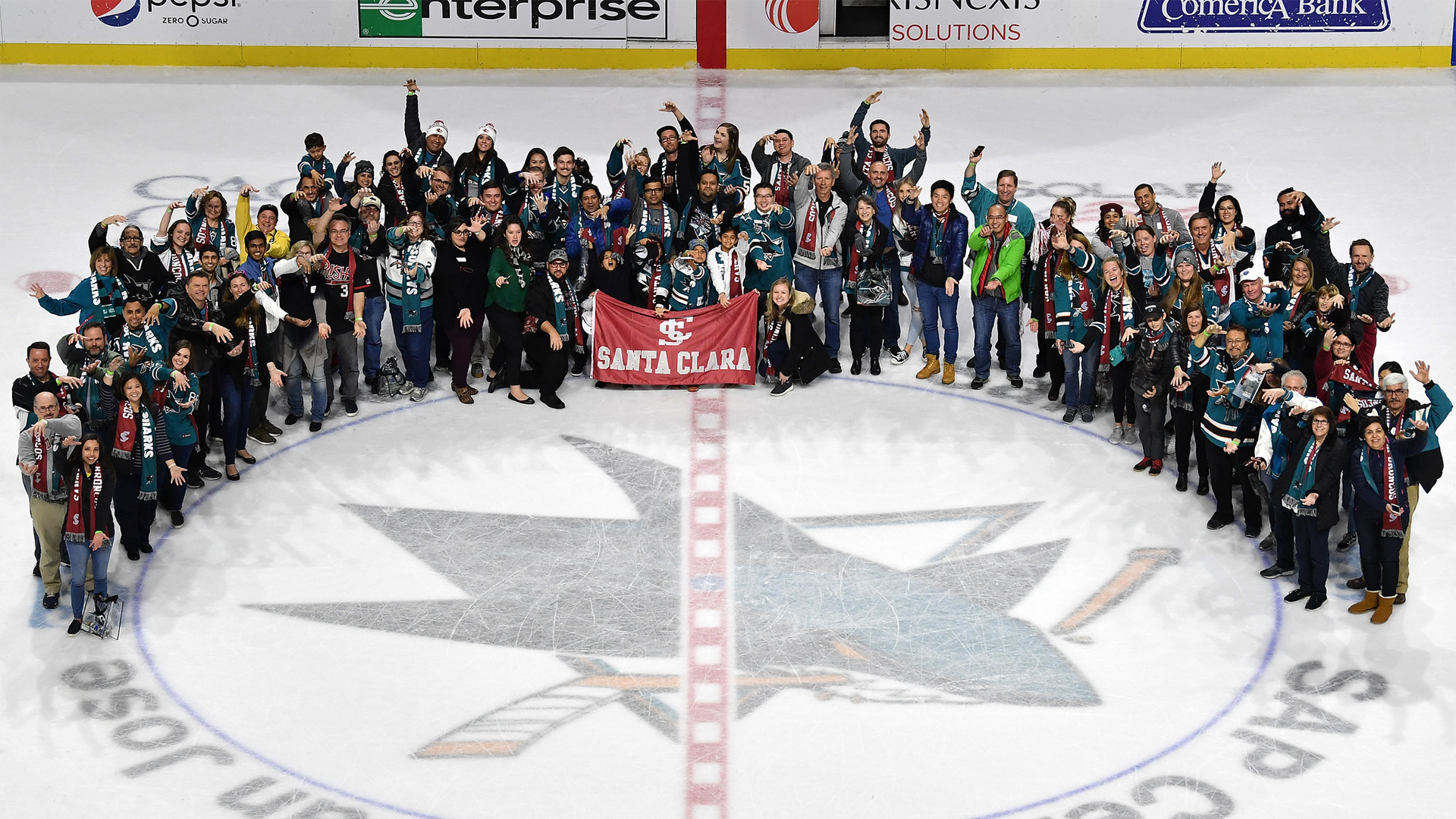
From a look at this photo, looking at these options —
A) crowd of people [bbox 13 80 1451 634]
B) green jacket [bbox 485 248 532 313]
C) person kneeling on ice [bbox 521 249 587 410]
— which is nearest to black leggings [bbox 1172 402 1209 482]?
crowd of people [bbox 13 80 1451 634]

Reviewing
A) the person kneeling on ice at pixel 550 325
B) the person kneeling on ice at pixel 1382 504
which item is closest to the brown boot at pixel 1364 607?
the person kneeling on ice at pixel 1382 504

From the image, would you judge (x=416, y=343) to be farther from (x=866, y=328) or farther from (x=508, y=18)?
(x=508, y=18)

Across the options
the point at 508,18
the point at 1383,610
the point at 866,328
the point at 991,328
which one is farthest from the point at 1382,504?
the point at 508,18

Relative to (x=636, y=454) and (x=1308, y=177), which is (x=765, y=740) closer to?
(x=636, y=454)

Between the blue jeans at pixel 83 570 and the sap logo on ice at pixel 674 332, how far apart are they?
5536 millimetres

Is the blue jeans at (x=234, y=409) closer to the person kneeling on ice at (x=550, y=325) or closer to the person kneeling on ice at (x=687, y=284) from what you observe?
the person kneeling on ice at (x=550, y=325)

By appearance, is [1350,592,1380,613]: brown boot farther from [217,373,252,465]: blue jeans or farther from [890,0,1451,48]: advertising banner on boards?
[890,0,1451,48]: advertising banner on boards

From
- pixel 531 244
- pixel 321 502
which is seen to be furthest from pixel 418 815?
pixel 531 244

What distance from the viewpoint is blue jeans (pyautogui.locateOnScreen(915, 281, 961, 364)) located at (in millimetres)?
15156

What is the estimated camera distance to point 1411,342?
15.4 meters

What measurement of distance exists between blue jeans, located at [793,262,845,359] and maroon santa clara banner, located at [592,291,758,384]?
550mm

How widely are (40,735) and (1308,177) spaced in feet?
49.6

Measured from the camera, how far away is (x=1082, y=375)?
14445mm

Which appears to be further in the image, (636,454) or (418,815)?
(636,454)
